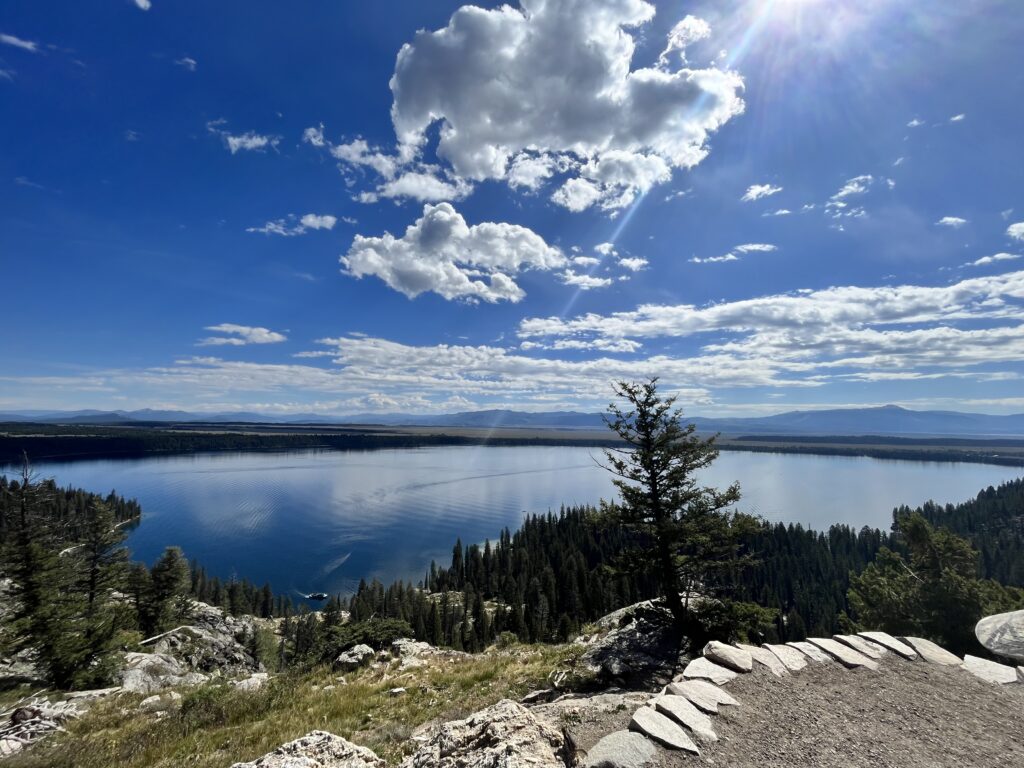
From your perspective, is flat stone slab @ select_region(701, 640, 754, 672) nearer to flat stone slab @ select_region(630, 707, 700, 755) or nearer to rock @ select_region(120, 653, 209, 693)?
flat stone slab @ select_region(630, 707, 700, 755)

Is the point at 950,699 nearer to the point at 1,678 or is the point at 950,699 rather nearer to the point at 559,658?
the point at 559,658

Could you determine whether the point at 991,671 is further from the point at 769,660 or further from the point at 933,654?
the point at 769,660

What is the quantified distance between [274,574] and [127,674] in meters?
115

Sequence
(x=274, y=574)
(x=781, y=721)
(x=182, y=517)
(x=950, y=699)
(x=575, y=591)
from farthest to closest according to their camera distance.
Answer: (x=182, y=517) → (x=274, y=574) → (x=575, y=591) → (x=950, y=699) → (x=781, y=721)

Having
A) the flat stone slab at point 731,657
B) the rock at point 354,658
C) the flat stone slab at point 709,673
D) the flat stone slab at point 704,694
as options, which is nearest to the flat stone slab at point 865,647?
the flat stone slab at point 731,657

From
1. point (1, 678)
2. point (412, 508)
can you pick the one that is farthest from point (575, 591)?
point (412, 508)

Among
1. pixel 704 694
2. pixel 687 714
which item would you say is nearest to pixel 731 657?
pixel 704 694

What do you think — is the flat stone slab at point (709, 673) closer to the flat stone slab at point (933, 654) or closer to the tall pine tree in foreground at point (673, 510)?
the flat stone slab at point (933, 654)

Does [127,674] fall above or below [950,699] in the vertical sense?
below

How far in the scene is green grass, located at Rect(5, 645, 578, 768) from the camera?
10562mm

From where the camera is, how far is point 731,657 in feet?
35.4

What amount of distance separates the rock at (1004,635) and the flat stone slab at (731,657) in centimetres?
757

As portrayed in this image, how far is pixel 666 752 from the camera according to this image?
7.51 m

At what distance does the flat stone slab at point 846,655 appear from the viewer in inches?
431
